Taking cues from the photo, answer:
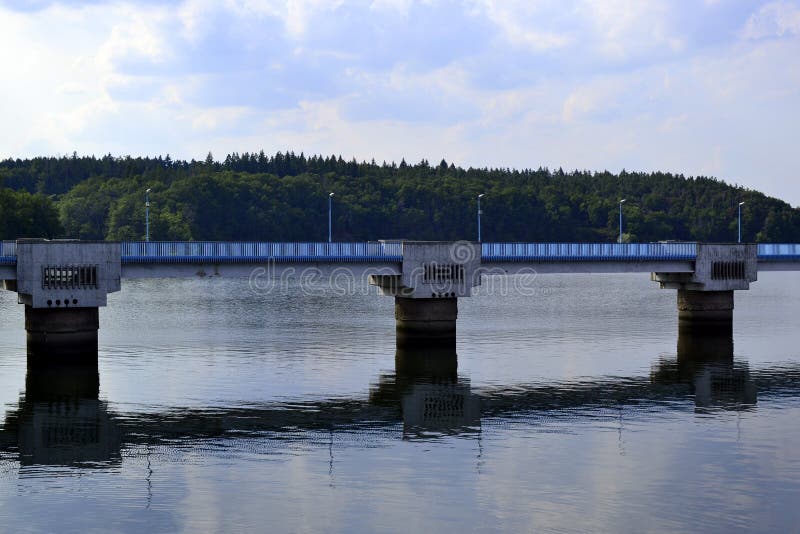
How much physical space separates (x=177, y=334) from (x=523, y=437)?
46.5 m

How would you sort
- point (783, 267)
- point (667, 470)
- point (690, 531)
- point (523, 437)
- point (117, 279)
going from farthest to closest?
1. point (783, 267)
2. point (117, 279)
3. point (523, 437)
4. point (667, 470)
5. point (690, 531)

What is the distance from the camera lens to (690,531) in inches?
1340

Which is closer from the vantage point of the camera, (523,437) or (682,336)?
(523,437)

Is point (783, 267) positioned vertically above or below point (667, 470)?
above

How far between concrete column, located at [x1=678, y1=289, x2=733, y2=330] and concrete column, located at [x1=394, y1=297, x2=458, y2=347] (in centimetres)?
2322

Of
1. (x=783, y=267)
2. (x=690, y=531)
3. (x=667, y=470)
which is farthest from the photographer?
(x=783, y=267)

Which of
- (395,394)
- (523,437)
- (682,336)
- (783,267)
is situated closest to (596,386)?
(395,394)

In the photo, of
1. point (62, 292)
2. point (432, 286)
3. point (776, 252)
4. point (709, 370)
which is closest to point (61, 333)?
point (62, 292)

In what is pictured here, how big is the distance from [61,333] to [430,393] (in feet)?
77.1

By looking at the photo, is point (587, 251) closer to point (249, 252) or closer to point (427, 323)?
point (427, 323)

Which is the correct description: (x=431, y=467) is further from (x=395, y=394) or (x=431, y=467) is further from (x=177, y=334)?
(x=177, y=334)

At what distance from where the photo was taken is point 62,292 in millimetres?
65875

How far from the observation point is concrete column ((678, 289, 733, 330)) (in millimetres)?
88562

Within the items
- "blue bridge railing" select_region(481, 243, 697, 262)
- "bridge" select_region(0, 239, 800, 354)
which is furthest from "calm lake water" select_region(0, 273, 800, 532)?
"blue bridge railing" select_region(481, 243, 697, 262)
